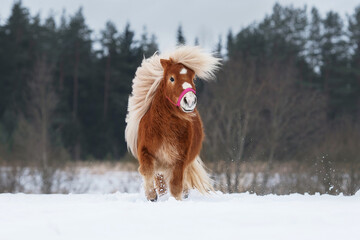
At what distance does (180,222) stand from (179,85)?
2.10 metres

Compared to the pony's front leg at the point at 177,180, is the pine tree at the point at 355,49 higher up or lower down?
higher up

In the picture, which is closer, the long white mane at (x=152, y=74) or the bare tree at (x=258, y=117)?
the long white mane at (x=152, y=74)

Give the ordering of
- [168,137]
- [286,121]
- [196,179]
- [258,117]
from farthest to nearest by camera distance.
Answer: [286,121] < [258,117] < [196,179] < [168,137]

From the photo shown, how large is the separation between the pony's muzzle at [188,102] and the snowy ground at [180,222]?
1.09 meters

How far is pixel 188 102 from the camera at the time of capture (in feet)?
16.5

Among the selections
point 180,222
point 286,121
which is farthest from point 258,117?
point 180,222

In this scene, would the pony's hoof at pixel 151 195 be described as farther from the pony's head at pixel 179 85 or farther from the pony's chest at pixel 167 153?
the pony's head at pixel 179 85

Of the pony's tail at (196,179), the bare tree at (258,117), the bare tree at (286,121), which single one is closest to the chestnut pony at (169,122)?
the pony's tail at (196,179)

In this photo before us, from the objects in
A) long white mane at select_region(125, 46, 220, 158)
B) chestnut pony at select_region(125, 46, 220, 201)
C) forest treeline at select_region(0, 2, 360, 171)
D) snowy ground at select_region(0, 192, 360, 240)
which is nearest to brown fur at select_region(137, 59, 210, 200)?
chestnut pony at select_region(125, 46, 220, 201)

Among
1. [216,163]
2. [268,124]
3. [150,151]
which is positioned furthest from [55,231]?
[268,124]

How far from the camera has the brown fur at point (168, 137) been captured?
5.46 meters

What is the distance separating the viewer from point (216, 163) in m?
15.0

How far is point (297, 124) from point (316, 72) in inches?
625

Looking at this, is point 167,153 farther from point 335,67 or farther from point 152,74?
point 335,67
